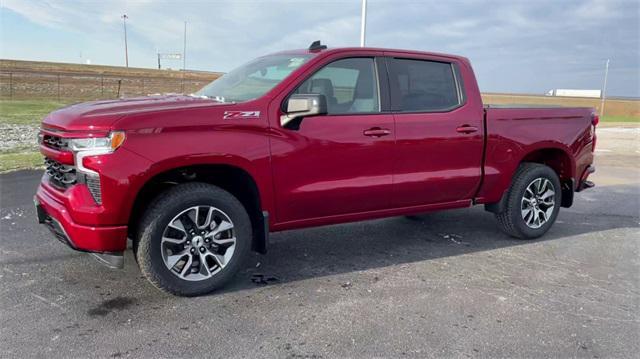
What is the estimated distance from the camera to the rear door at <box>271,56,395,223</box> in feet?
13.4

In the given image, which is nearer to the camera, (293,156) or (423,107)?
(293,156)

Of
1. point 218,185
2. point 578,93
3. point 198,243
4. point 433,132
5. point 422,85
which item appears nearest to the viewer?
point 198,243

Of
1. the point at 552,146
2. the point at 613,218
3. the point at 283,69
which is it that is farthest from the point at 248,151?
the point at 613,218

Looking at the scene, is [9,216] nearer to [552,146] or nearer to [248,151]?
[248,151]

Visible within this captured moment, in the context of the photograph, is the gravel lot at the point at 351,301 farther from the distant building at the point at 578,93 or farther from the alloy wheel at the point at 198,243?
the distant building at the point at 578,93

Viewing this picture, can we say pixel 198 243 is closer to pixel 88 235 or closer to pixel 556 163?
pixel 88 235

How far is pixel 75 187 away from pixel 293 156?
5.21 feet

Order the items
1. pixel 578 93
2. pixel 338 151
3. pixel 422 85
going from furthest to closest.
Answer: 1. pixel 578 93
2. pixel 422 85
3. pixel 338 151

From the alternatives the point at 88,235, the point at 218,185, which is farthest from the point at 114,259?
the point at 218,185

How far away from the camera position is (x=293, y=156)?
13.3ft

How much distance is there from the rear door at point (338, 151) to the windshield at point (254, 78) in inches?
9.1

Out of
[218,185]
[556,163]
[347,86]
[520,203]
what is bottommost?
[520,203]

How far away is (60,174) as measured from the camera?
3758mm

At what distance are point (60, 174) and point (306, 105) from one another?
6.20 feet
